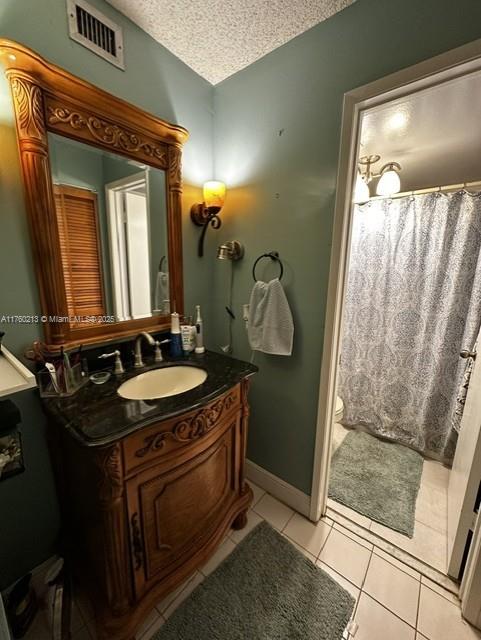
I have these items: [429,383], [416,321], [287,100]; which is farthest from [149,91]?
[429,383]

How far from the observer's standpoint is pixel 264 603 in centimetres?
108

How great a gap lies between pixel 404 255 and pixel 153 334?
178cm

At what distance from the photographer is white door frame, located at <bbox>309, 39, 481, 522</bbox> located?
0.88m

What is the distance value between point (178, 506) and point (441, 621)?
115 centimetres

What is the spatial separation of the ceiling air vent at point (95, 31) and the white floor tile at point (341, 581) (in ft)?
7.92

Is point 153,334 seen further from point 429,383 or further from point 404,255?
point 429,383

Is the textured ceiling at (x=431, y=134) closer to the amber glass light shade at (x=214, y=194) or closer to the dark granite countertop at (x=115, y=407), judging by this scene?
the amber glass light shade at (x=214, y=194)

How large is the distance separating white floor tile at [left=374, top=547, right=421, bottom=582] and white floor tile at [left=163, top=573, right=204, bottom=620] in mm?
875

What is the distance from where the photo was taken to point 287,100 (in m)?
1.23

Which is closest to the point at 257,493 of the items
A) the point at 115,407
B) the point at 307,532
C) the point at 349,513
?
the point at 307,532

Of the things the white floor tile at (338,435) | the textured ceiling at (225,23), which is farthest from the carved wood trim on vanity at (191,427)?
the textured ceiling at (225,23)

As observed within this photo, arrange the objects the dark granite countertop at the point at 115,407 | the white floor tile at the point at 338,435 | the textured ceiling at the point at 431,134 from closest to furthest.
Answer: the dark granite countertop at the point at 115,407 < the textured ceiling at the point at 431,134 < the white floor tile at the point at 338,435

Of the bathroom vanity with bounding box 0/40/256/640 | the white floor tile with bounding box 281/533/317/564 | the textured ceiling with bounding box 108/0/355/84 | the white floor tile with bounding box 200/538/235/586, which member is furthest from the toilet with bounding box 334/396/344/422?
the textured ceiling with bounding box 108/0/355/84

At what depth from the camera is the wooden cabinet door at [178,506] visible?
88 centimetres
